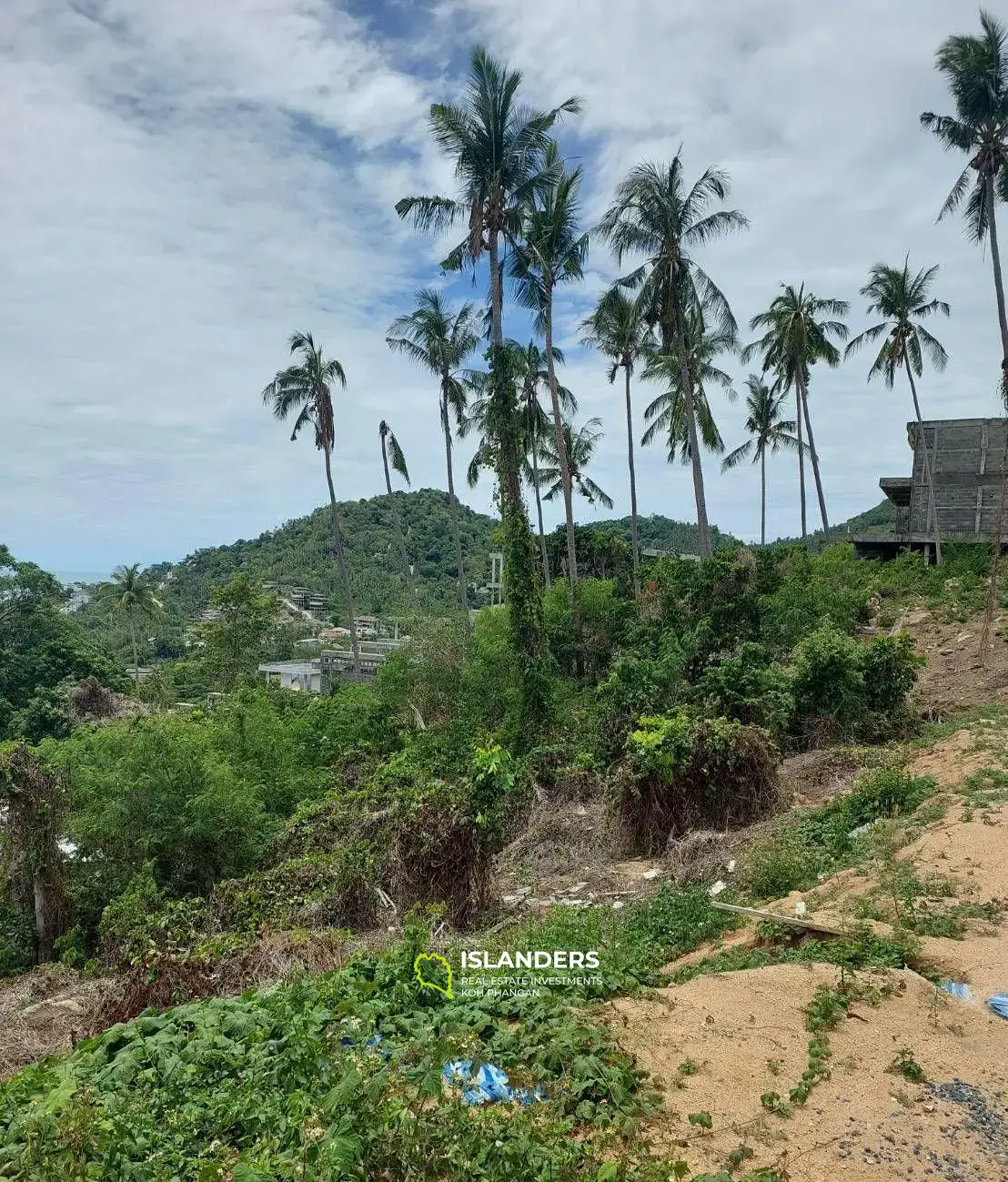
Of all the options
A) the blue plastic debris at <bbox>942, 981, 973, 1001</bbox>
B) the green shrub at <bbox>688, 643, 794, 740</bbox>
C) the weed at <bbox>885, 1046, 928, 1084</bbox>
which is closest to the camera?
the weed at <bbox>885, 1046, 928, 1084</bbox>

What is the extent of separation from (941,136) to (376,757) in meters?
17.6

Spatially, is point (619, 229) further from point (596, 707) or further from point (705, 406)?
point (596, 707)

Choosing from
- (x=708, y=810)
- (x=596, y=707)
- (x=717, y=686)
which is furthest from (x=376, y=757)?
(x=708, y=810)

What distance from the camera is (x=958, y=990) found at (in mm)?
4551

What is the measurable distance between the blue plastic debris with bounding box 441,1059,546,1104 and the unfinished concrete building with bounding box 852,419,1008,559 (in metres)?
24.0

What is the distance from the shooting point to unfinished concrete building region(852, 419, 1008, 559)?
2352cm

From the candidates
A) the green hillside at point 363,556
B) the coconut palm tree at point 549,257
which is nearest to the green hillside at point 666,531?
the green hillside at point 363,556

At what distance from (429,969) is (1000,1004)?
3.27 metres

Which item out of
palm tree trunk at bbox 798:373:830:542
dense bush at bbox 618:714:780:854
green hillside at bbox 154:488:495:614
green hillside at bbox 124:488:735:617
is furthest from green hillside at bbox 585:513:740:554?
dense bush at bbox 618:714:780:854

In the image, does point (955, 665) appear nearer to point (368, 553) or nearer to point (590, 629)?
point (590, 629)

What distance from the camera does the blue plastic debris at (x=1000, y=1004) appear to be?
4.31m

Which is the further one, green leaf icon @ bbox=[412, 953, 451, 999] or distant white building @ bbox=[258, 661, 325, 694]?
distant white building @ bbox=[258, 661, 325, 694]

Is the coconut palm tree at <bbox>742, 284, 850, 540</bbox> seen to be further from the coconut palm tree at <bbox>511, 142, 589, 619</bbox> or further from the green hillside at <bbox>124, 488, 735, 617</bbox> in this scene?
the green hillside at <bbox>124, 488, 735, 617</bbox>

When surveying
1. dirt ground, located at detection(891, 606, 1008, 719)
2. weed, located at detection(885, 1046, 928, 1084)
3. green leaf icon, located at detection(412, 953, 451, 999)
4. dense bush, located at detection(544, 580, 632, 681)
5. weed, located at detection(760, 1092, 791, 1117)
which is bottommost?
weed, located at detection(885, 1046, 928, 1084)
